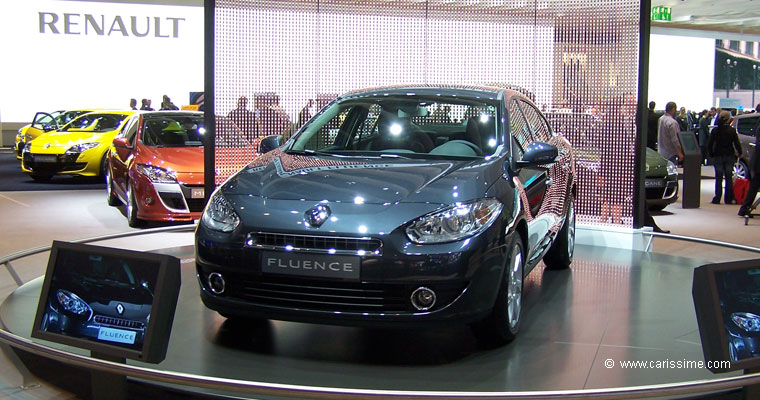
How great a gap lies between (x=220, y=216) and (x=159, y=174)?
446 cm

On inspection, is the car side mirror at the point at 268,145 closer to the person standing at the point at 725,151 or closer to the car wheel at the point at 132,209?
the car wheel at the point at 132,209

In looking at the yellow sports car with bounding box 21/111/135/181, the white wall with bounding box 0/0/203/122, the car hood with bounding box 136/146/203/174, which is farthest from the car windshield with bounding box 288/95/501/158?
the white wall with bounding box 0/0/203/122

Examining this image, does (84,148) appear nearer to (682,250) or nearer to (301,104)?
(301,104)

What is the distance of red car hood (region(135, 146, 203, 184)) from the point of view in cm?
817

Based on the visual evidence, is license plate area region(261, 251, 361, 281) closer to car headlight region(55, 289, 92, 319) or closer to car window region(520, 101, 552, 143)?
car headlight region(55, 289, 92, 319)

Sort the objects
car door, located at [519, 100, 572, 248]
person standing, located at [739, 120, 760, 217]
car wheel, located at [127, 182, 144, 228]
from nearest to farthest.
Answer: car door, located at [519, 100, 572, 248], car wheel, located at [127, 182, 144, 228], person standing, located at [739, 120, 760, 217]

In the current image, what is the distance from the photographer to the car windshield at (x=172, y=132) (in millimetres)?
8930

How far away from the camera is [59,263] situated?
10.9ft

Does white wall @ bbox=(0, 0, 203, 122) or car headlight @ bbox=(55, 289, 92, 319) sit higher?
white wall @ bbox=(0, 0, 203, 122)

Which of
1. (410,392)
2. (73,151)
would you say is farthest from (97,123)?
(410,392)

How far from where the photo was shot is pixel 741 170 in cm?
1240

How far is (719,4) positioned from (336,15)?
848 inches

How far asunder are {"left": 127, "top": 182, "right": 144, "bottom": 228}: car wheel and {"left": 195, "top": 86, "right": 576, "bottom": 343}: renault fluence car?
4305 mm

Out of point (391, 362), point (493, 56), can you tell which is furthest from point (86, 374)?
point (493, 56)
